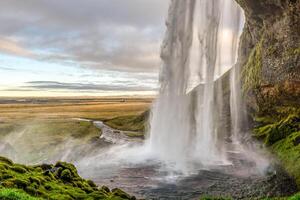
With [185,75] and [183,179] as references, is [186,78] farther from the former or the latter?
[183,179]

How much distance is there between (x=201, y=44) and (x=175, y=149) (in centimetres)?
2291

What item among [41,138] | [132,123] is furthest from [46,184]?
[132,123]

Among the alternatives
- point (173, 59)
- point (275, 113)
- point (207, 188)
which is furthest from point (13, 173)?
point (173, 59)

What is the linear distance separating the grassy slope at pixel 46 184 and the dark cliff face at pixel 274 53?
3132 cm

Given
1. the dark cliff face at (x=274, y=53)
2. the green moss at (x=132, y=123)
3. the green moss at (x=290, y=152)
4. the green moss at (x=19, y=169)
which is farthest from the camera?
the green moss at (x=132, y=123)

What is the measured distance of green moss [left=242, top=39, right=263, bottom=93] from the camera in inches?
2369

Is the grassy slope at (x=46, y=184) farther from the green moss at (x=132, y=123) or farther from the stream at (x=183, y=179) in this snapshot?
the green moss at (x=132, y=123)

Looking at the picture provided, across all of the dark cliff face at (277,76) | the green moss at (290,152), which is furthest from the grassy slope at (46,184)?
the dark cliff face at (277,76)

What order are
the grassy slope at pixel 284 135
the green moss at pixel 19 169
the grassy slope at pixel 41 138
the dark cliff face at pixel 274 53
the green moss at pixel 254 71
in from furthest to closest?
the grassy slope at pixel 41 138 < the green moss at pixel 254 71 < the dark cliff face at pixel 274 53 < the grassy slope at pixel 284 135 < the green moss at pixel 19 169

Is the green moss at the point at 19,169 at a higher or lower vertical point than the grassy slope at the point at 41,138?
higher

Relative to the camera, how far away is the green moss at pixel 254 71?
60184 mm

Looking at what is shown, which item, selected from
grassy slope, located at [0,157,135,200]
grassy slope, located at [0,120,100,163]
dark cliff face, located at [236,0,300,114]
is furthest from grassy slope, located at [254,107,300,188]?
grassy slope, located at [0,120,100,163]

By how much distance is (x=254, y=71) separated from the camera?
63.6 metres

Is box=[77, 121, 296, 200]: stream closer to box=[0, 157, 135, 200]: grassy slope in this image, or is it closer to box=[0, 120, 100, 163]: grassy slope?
box=[0, 157, 135, 200]: grassy slope
